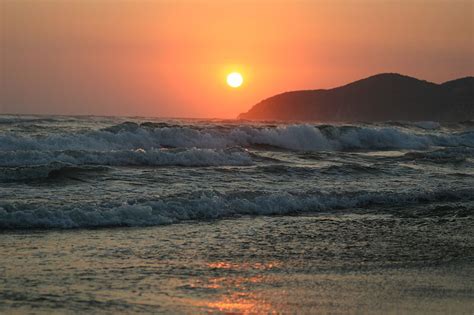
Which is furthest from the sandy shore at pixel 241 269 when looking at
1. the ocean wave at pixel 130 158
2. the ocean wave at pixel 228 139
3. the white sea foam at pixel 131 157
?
the ocean wave at pixel 228 139

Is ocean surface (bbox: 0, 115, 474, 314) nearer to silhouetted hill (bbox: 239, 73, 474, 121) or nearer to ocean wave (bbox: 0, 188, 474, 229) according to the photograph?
ocean wave (bbox: 0, 188, 474, 229)

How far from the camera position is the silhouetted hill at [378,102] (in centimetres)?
13212

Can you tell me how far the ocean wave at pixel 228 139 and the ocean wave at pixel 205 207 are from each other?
527 inches

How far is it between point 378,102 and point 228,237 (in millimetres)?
139768

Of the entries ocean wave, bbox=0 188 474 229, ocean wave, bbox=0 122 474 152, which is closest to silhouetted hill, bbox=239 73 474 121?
ocean wave, bbox=0 122 474 152

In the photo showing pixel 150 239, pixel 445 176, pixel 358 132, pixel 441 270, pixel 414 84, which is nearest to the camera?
pixel 441 270

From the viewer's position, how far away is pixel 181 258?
30.9 ft

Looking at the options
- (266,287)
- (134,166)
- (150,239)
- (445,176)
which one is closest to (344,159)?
(445,176)

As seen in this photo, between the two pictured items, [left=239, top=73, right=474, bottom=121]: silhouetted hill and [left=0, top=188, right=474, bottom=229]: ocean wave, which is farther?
[left=239, top=73, right=474, bottom=121]: silhouetted hill

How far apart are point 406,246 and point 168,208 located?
4.54 metres

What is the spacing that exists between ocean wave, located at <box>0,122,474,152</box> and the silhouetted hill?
3469 inches

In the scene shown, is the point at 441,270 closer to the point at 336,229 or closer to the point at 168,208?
the point at 336,229

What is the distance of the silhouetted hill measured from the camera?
13212 centimetres

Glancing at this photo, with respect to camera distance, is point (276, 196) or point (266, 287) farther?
point (276, 196)
